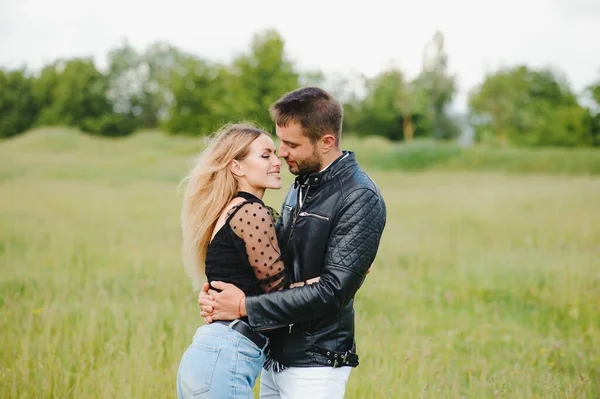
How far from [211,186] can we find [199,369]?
94cm

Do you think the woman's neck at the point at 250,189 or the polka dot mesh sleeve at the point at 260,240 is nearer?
the polka dot mesh sleeve at the point at 260,240

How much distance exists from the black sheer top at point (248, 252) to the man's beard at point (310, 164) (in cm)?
32

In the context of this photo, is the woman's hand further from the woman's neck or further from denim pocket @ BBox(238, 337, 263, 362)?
the woman's neck

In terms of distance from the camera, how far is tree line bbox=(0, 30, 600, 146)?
163 ft

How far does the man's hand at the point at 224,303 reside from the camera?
3.15m

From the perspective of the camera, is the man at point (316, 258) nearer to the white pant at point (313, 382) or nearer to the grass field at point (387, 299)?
the white pant at point (313, 382)

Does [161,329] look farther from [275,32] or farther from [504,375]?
[275,32]

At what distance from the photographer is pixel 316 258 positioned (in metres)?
3.32

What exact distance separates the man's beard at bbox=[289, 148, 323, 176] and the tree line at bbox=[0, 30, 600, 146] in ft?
148

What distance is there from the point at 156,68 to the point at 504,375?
199 ft

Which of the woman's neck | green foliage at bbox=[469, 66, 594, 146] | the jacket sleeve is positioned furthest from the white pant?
green foliage at bbox=[469, 66, 594, 146]

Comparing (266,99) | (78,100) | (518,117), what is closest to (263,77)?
(266,99)

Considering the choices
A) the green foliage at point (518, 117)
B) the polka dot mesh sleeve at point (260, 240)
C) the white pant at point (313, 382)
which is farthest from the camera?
the green foliage at point (518, 117)

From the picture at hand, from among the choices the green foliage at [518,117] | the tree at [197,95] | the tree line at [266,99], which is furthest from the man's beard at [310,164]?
the green foliage at [518,117]
